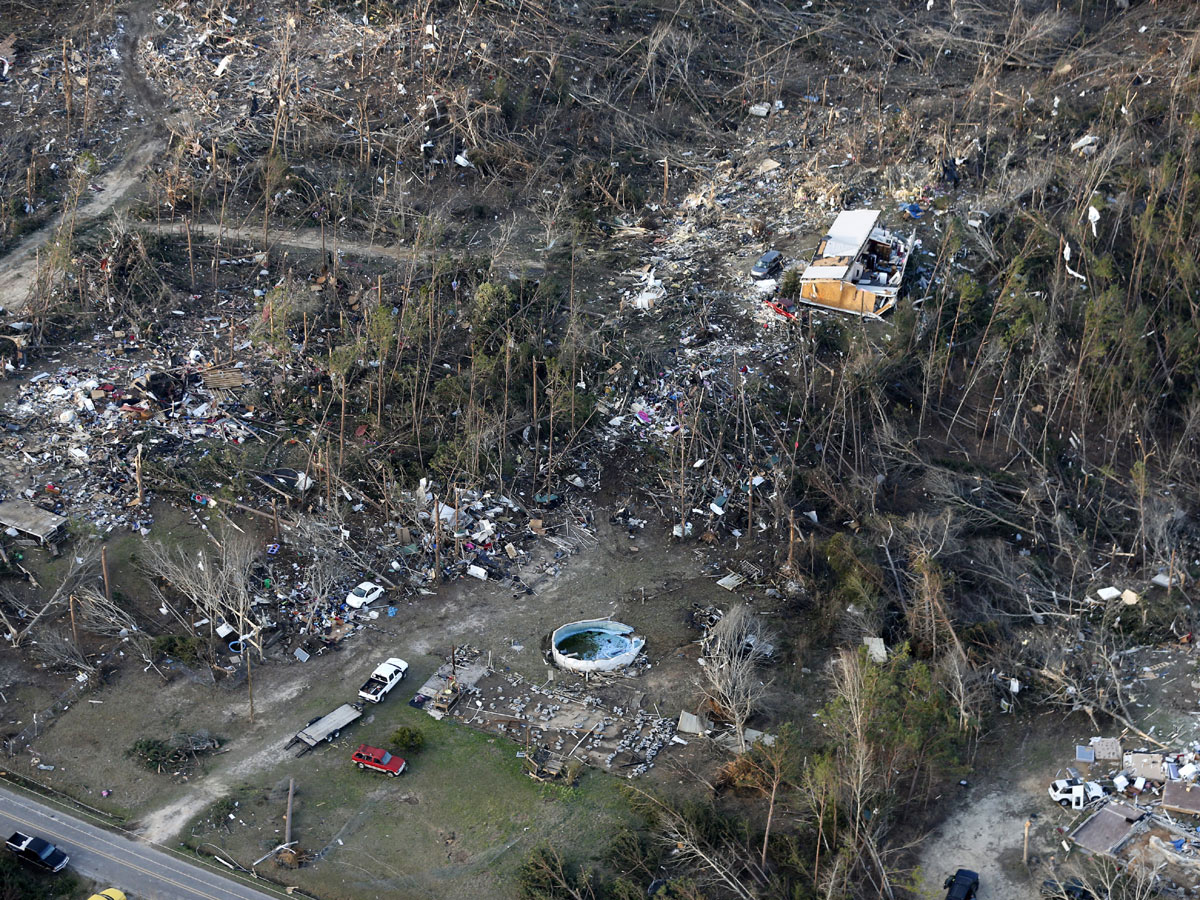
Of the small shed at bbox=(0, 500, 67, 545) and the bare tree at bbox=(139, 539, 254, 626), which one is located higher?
the small shed at bbox=(0, 500, 67, 545)

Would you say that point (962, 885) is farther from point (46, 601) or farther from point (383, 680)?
point (46, 601)

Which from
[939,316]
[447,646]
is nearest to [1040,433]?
[939,316]

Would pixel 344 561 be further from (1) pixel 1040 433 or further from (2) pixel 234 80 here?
(2) pixel 234 80

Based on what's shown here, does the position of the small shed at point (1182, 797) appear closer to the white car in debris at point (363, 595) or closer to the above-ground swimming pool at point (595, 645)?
the above-ground swimming pool at point (595, 645)

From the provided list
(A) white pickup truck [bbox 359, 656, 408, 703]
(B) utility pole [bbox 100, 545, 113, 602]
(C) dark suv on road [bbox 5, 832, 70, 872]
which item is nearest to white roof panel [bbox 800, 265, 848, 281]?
(A) white pickup truck [bbox 359, 656, 408, 703]

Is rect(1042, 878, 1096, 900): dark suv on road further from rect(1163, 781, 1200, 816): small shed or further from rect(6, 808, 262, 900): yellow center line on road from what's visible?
rect(6, 808, 262, 900): yellow center line on road

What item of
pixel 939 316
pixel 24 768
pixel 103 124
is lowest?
pixel 24 768

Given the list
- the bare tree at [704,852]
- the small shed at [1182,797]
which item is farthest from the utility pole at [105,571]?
the small shed at [1182,797]
